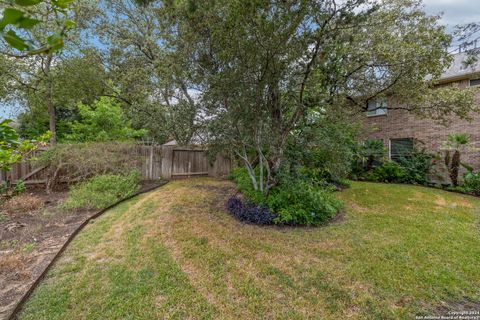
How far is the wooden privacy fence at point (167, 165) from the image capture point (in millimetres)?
7162

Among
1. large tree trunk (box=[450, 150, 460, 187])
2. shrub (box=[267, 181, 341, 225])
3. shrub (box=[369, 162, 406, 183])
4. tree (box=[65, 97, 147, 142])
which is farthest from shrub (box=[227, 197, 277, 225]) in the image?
tree (box=[65, 97, 147, 142])

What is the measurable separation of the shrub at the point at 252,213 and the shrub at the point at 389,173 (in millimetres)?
7231

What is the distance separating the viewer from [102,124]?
11.8 meters

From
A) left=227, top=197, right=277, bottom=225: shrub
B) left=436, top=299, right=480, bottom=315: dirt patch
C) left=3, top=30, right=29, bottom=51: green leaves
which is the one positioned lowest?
left=436, top=299, right=480, bottom=315: dirt patch

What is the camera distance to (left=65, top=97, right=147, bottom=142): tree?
11016mm

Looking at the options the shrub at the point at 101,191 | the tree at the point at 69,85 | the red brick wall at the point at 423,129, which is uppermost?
the tree at the point at 69,85

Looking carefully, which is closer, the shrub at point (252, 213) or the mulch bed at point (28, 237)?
the mulch bed at point (28, 237)

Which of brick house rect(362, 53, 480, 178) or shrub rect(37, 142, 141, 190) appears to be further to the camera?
brick house rect(362, 53, 480, 178)

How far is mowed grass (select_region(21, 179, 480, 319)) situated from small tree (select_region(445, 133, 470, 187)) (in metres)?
4.08

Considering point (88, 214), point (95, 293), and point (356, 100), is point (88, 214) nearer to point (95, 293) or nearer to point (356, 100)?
point (95, 293)

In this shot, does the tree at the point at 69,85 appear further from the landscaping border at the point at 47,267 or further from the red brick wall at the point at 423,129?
the red brick wall at the point at 423,129

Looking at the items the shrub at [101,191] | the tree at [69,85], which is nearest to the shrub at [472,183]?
the shrub at [101,191]

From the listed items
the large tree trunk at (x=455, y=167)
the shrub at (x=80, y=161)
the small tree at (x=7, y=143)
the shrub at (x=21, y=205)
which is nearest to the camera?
the small tree at (x=7, y=143)

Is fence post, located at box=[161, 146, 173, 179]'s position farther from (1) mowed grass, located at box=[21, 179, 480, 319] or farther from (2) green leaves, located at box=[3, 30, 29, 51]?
(2) green leaves, located at box=[3, 30, 29, 51]
